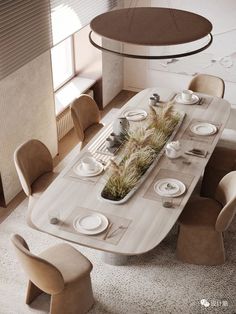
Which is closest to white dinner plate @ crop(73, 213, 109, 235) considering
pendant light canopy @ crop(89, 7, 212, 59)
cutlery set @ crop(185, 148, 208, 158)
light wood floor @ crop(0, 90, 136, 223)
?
cutlery set @ crop(185, 148, 208, 158)

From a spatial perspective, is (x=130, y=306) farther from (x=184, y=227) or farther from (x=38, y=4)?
(x=38, y=4)

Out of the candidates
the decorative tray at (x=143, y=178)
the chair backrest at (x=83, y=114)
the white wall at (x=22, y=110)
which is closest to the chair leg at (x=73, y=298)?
the decorative tray at (x=143, y=178)

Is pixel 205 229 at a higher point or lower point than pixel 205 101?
lower

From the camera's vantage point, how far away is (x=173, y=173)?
4129mm

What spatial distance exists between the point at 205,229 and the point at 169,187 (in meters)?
0.51

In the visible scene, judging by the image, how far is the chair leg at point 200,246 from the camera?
4.16 meters

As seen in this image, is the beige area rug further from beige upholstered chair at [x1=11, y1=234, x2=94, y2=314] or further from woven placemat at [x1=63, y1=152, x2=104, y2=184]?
woven placemat at [x1=63, y1=152, x2=104, y2=184]

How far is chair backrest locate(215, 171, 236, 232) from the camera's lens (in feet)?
12.7

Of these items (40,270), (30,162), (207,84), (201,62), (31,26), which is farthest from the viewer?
(201,62)

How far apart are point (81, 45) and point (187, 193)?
320 cm

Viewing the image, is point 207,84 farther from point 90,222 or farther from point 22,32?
point 90,222

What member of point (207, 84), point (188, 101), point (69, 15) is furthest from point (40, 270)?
point (207, 84)

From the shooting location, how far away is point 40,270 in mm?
3311

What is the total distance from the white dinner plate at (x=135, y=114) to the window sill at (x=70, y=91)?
1188 millimetres
